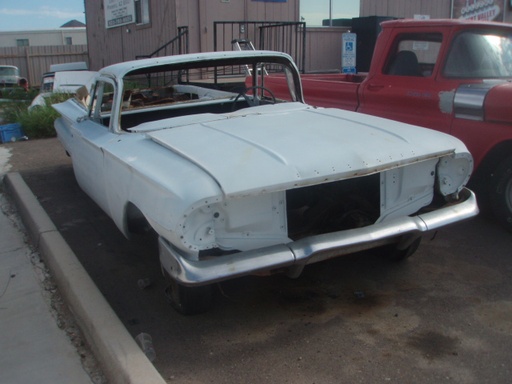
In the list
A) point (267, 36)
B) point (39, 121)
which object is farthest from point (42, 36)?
point (39, 121)

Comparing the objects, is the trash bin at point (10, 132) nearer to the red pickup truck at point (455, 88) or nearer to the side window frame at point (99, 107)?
the side window frame at point (99, 107)

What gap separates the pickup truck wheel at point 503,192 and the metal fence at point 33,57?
80.6ft

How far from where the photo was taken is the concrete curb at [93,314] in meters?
2.89

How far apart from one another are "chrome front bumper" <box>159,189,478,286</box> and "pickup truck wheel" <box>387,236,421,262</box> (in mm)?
526

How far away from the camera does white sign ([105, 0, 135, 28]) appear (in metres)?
15.1

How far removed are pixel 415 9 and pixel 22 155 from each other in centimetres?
1147

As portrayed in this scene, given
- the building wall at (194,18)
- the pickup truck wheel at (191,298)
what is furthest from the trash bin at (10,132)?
the pickup truck wheel at (191,298)

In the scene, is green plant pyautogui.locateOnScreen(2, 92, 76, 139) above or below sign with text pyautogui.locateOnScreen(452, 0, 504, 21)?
below

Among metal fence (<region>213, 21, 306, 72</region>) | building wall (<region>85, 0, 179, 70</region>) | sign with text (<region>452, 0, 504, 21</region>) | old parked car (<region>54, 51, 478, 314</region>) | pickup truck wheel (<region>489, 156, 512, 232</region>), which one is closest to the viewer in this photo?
old parked car (<region>54, 51, 478, 314</region>)

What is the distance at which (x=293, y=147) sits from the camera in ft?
11.2

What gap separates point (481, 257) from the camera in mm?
4430

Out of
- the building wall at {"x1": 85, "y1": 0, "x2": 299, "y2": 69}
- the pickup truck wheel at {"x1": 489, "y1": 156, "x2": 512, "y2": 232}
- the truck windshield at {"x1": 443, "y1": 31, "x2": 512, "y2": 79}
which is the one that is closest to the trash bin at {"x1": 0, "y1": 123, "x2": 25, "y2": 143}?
the building wall at {"x1": 85, "y1": 0, "x2": 299, "y2": 69}

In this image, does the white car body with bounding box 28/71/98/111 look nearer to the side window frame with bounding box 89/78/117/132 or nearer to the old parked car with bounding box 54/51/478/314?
the side window frame with bounding box 89/78/117/132

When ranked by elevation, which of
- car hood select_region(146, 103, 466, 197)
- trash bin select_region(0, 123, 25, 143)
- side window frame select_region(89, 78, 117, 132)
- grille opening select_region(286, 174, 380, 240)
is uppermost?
side window frame select_region(89, 78, 117, 132)
